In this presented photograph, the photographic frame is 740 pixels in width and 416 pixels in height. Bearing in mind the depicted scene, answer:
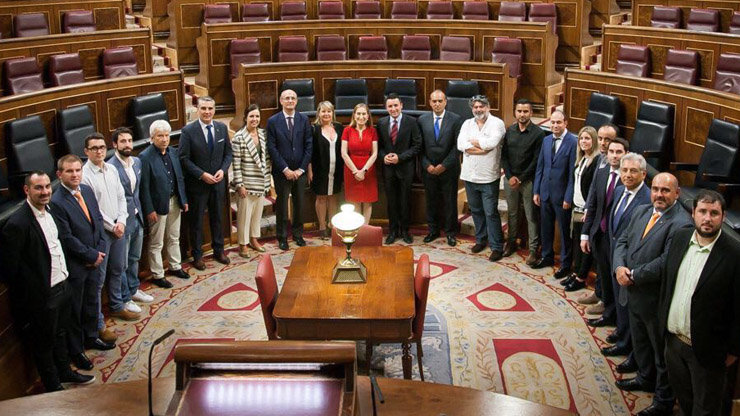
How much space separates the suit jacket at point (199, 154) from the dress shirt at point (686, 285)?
11.7 feet

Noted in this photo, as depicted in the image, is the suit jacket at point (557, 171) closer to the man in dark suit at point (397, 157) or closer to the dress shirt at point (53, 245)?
the man in dark suit at point (397, 157)

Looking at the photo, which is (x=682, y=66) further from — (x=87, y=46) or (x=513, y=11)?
(x=87, y=46)

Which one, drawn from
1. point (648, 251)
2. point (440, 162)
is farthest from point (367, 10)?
point (648, 251)

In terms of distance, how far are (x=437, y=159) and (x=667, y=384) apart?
2918 millimetres

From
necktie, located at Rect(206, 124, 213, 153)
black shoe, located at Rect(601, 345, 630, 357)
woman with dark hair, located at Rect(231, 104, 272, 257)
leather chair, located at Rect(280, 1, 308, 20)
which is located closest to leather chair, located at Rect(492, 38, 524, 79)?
leather chair, located at Rect(280, 1, 308, 20)

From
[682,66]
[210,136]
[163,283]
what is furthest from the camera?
[682,66]

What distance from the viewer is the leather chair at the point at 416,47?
371 inches

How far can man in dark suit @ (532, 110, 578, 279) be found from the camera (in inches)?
236

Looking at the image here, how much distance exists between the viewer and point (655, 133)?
21.2 feet

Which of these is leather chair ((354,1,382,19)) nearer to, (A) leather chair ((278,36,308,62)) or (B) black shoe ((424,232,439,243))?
(A) leather chair ((278,36,308,62))

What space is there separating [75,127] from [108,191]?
1392 millimetres

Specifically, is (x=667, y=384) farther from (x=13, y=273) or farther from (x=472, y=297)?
(x=13, y=273)

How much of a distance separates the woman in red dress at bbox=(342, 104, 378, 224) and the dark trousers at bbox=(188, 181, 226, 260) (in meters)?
0.99

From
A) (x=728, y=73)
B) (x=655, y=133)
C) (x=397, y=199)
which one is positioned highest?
(x=728, y=73)
